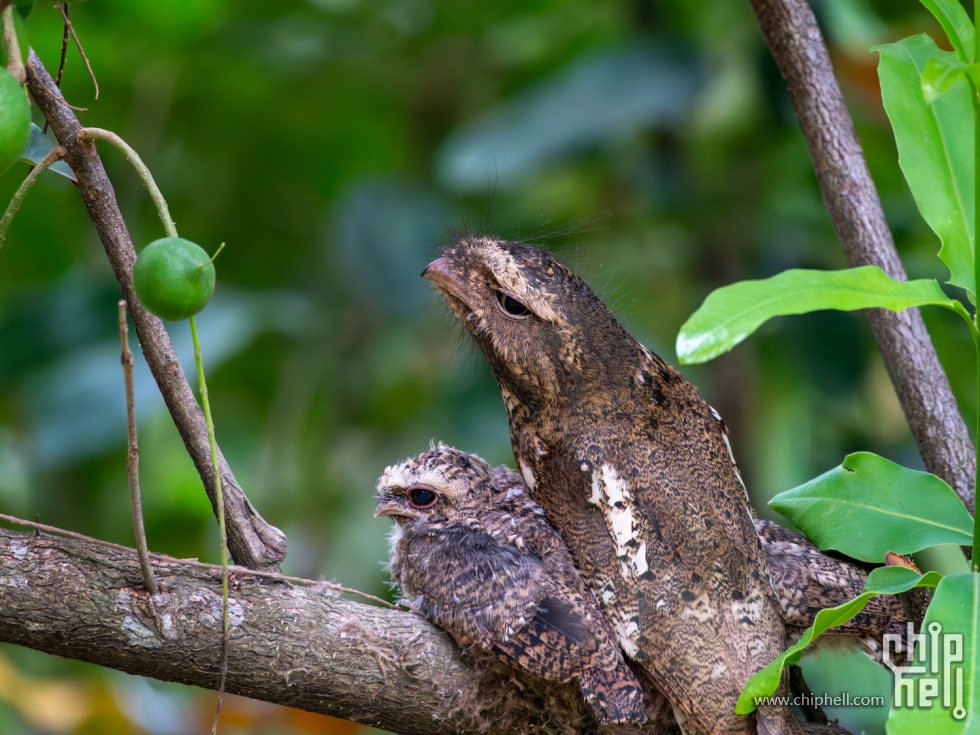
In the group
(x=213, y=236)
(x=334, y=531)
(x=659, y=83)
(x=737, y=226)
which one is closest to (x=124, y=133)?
(x=213, y=236)

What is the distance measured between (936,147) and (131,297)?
1.21 m

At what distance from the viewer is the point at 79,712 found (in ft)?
9.42

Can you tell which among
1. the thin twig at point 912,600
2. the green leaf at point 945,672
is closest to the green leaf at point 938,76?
the green leaf at point 945,672

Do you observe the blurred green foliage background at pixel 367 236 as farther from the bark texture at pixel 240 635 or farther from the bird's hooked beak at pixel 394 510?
the bark texture at pixel 240 635

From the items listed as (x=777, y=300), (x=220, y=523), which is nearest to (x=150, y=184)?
(x=220, y=523)

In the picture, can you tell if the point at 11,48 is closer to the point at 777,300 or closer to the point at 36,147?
the point at 36,147

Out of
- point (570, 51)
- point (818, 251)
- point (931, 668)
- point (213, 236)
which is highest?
point (570, 51)

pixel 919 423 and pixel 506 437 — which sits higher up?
pixel 506 437

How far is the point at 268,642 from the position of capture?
1367mm

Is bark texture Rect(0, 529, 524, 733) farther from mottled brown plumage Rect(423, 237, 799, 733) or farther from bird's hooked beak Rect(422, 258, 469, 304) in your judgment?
bird's hooked beak Rect(422, 258, 469, 304)

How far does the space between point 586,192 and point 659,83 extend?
89 centimetres

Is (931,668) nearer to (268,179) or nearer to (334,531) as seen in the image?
(334,531)

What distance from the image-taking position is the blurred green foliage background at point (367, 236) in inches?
121

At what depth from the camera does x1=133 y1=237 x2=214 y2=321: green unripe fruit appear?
914mm
